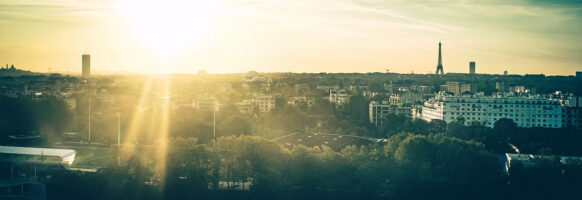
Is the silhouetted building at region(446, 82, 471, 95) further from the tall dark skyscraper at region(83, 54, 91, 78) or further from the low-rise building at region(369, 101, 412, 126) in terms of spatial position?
the tall dark skyscraper at region(83, 54, 91, 78)

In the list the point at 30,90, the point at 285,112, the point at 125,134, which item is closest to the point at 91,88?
the point at 30,90

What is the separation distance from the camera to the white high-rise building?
31625mm

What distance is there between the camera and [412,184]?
55.4 feet

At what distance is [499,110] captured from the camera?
32.6 m

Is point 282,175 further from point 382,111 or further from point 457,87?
point 457,87

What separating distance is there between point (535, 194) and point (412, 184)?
3246mm

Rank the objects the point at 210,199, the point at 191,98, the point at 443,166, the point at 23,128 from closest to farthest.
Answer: the point at 210,199 < the point at 443,166 < the point at 23,128 < the point at 191,98

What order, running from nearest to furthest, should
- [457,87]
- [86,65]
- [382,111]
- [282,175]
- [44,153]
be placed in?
1. [282,175]
2. [44,153]
3. [382,111]
4. [86,65]
5. [457,87]

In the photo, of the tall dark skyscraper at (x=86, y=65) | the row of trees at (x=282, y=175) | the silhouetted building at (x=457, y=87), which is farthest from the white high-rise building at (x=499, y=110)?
the tall dark skyscraper at (x=86, y=65)

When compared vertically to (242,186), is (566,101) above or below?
above

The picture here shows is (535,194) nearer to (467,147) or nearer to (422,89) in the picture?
(467,147)

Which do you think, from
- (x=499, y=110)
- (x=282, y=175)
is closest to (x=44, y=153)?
(x=282, y=175)

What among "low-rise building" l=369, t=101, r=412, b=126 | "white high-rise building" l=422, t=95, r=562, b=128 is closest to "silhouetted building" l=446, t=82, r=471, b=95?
"low-rise building" l=369, t=101, r=412, b=126

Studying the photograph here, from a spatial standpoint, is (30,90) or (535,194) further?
(30,90)
